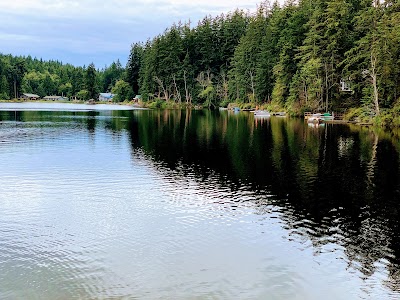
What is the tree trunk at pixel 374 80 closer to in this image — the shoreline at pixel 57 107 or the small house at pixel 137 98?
the shoreline at pixel 57 107

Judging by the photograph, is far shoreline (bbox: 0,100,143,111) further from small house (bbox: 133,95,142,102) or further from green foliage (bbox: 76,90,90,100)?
green foliage (bbox: 76,90,90,100)

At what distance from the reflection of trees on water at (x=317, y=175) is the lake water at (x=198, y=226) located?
0.33 ft

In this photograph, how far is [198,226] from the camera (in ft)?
56.3

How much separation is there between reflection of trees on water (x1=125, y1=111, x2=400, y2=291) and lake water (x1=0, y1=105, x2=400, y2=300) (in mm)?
101

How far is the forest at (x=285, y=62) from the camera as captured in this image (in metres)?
60.2

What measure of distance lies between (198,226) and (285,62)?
69.9m

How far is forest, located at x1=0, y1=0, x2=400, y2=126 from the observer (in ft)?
197

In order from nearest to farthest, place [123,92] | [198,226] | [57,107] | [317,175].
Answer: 1. [198,226]
2. [317,175]
3. [57,107]
4. [123,92]

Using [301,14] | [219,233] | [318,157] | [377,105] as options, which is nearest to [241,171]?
[318,157]

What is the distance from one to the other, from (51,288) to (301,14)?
260 ft

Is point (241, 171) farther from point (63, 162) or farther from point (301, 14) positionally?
point (301, 14)

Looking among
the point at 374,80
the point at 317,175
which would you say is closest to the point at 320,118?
the point at 374,80

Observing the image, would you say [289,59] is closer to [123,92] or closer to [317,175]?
[317,175]

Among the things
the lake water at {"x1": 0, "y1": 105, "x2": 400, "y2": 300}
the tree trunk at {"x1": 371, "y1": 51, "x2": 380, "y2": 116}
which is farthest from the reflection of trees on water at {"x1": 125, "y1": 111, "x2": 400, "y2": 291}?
the tree trunk at {"x1": 371, "y1": 51, "x2": 380, "y2": 116}
